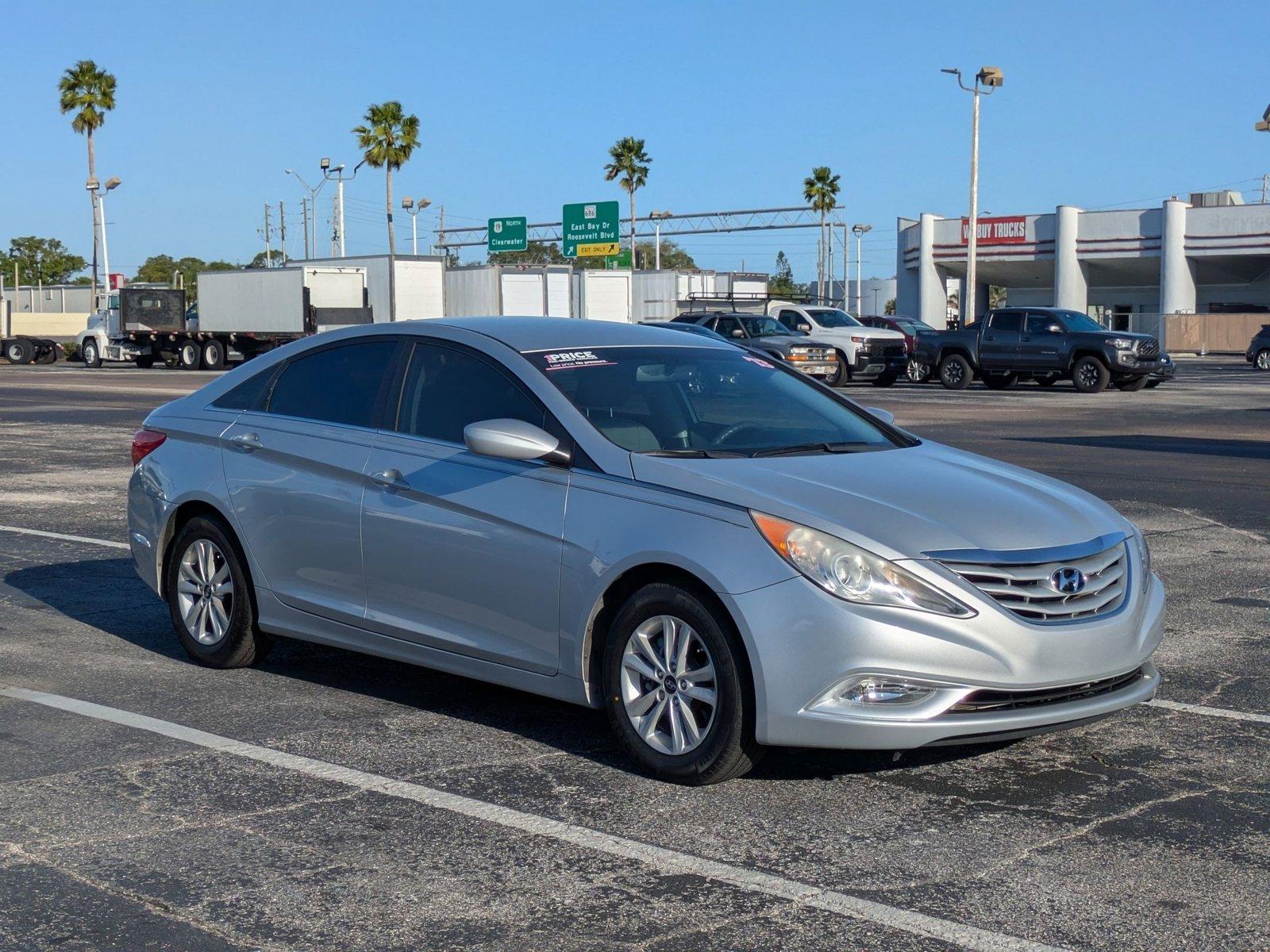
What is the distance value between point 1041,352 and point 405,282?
24.2 metres

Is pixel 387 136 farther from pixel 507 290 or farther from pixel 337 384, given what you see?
pixel 337 384

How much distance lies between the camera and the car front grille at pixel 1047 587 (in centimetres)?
496

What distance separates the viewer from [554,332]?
6.41m

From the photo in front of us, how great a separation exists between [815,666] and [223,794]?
204 cm

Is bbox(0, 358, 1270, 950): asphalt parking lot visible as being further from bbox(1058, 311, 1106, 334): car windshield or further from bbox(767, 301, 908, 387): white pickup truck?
bbox(767, 301, 908, 387): white pickup truck

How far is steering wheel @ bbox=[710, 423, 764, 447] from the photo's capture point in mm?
5895

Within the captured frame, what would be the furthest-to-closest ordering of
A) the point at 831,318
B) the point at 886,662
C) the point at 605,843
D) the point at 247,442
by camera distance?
the point at 831,318 → the point at 247,442 → the point at 886,662 → the point at 605,843

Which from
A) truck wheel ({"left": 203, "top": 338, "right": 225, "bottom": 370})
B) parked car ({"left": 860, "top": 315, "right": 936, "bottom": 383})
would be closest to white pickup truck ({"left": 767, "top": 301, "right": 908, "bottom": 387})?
parked car ({"left": 860, "top": 315, "right": 936, "bottom": 383})

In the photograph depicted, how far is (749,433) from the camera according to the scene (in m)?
6.04

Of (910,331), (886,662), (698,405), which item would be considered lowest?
(886,662)

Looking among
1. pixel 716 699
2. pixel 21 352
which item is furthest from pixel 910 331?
pixel 716 699

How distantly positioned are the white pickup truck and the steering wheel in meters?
29.8

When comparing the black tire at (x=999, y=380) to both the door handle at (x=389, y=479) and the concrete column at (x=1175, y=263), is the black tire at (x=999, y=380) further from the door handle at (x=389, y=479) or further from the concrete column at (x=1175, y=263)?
the concrete column at (x=1175, y=263)

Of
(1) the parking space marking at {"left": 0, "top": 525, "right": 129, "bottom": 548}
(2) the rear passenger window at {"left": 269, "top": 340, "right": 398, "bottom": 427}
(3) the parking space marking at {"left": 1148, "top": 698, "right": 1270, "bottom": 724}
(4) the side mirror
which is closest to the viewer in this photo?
(4) the side mirror
